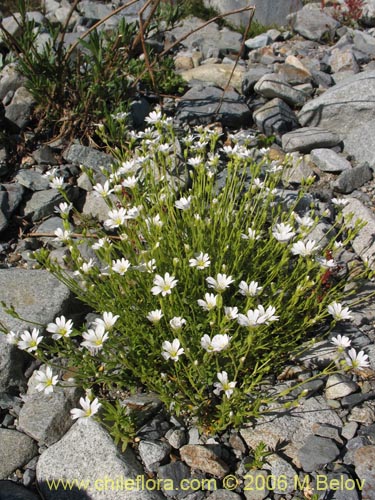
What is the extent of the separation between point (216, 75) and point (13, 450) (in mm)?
4698

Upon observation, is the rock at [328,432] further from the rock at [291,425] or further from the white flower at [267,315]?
the white flower at [267,315]

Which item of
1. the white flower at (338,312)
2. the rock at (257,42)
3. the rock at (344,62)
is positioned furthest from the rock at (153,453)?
the rock at (257,42)

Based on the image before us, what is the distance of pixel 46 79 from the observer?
4484mm

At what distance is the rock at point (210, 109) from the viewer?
506 centimetres

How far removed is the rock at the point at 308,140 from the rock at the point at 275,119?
0.49 feet

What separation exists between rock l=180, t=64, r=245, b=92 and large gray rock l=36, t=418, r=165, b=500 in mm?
4357

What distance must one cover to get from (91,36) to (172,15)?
1016 millimetres

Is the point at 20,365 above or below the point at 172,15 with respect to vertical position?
below

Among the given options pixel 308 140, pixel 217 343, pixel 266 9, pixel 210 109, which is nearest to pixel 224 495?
pixel 217 343

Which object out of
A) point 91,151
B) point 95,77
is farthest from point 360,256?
point 95,77

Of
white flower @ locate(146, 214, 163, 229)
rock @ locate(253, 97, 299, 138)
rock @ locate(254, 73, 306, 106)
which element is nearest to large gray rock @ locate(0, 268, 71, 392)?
white flower @ locate(146, 214, 163, 229)

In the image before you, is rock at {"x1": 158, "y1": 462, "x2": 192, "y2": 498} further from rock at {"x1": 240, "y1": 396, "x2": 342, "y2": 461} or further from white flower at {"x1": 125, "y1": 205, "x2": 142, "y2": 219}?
white flower at {"x1": 125, "y1": 205, "x2": 142, "y2": 219}

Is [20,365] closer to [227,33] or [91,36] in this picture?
[91,36]

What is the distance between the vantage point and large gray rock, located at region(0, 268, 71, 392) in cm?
292
